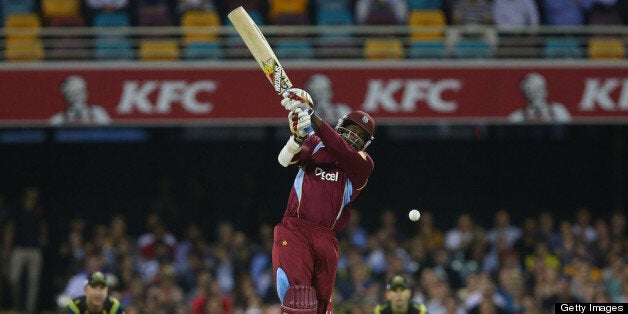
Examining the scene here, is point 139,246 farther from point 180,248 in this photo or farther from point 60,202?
point 60,202

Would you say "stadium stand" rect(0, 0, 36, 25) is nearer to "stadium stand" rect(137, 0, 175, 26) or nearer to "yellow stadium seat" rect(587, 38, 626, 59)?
"stadium stand" rect(137, 0, 175, 26)

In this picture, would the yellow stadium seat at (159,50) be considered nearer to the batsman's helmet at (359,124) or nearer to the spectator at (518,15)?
the spectator at (518,15)

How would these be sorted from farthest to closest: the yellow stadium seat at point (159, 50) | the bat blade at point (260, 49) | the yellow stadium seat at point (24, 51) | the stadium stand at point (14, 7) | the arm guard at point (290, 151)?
the stadium stand at point (14, 7)
the yellow stadium seat at point (159, 50)
the yellow stadium seat at point (24, 51)
the bat blade at point (260, 49)
the arm guard at point (290, 151)

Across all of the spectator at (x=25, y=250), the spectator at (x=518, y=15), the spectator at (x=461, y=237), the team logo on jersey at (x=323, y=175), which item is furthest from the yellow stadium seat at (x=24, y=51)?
the team logo on jersey at (x=323, y=175)

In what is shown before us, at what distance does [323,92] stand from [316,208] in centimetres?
824

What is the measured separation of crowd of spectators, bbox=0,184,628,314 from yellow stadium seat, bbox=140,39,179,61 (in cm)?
252

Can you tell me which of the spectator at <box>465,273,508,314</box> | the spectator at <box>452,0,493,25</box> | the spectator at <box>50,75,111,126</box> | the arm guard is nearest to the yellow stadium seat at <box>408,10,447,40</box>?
the spectator at <box>452,0,493,25</box>

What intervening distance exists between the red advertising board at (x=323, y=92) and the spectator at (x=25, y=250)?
4.90 ft

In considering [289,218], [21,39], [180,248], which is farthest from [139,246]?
[289,218]

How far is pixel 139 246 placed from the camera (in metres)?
18.8

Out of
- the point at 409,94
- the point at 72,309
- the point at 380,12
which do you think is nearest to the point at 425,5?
the point at 380,12

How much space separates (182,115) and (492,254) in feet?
16.8

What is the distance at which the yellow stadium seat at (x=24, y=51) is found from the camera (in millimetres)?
18656

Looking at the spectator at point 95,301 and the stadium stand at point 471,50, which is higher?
the stadium stand at point 471,50
